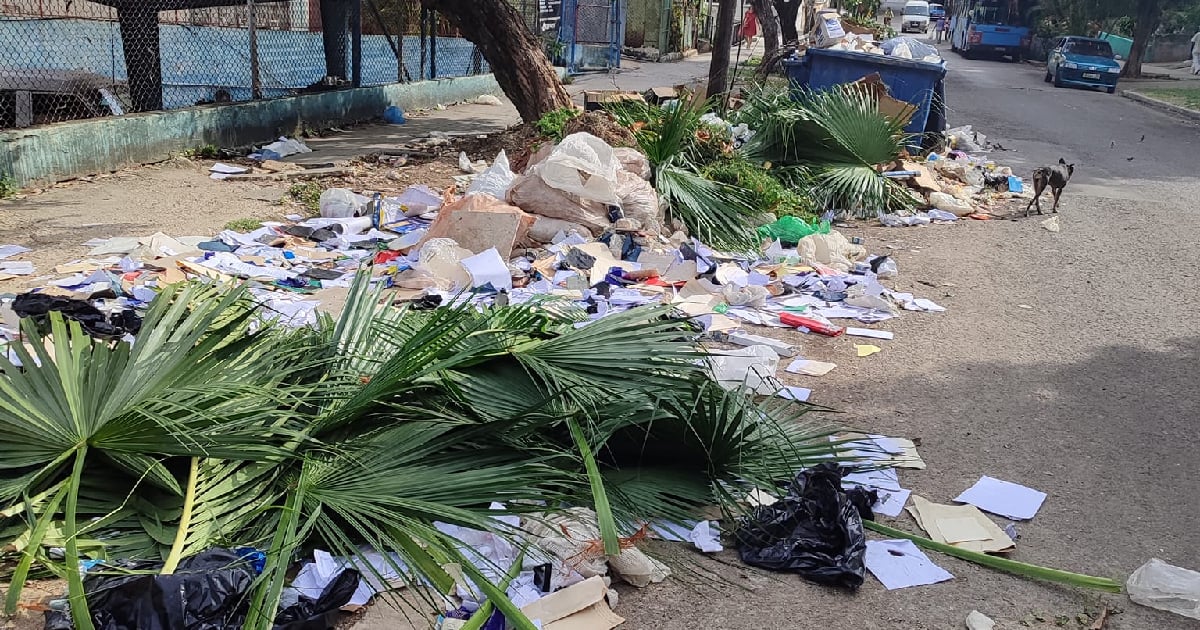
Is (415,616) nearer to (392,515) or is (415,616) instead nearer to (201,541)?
(392,515)

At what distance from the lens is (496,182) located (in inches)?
294

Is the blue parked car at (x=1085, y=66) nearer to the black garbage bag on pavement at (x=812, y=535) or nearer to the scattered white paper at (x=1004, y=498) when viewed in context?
the scattered white paper at (x=1004, y=498)

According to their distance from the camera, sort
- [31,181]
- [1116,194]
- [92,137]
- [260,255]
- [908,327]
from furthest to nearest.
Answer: [1116,194] → [92,137] → [31,181] → [260,255] → [908,327]

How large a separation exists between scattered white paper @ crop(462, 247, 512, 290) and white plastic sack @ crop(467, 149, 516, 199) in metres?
1.02

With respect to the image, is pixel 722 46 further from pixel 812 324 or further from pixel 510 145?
pixel 812 324

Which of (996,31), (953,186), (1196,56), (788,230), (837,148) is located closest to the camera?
(788,230)

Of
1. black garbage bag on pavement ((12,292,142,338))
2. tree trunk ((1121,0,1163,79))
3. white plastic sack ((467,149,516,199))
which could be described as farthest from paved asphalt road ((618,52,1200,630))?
tree trunk ((1121,0,1163,79))

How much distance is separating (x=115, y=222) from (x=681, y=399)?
5764mm

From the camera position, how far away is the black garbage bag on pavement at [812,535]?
308 cm

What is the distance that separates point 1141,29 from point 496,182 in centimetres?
2856

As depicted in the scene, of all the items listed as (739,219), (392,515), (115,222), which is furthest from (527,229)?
(392,515)

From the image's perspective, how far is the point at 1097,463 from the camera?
13.3 ft

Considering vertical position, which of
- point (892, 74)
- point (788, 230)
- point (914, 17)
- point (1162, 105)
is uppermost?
point (914, 17)

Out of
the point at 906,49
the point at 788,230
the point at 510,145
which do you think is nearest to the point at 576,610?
the point at 788,230
